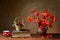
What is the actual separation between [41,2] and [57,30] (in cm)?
55

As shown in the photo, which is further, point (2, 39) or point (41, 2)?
point (41, 2)

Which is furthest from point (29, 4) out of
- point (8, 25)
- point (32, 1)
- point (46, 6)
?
point (8, 25)

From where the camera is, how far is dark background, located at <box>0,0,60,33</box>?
2807 millimetres

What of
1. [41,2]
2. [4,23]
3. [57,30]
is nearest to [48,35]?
[57,30]

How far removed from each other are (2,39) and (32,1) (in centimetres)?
86

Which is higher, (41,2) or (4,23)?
(41,2)

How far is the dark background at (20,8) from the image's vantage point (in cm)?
281

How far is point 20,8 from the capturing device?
283cm

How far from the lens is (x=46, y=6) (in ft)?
9.32

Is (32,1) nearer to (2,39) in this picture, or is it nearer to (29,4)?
(29,4)

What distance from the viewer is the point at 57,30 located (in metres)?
2.87

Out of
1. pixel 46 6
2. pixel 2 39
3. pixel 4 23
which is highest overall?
pixel 46 6

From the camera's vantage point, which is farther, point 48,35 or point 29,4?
point 29,4

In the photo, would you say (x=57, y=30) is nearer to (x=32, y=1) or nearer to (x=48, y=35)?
(x=48, y=35)
